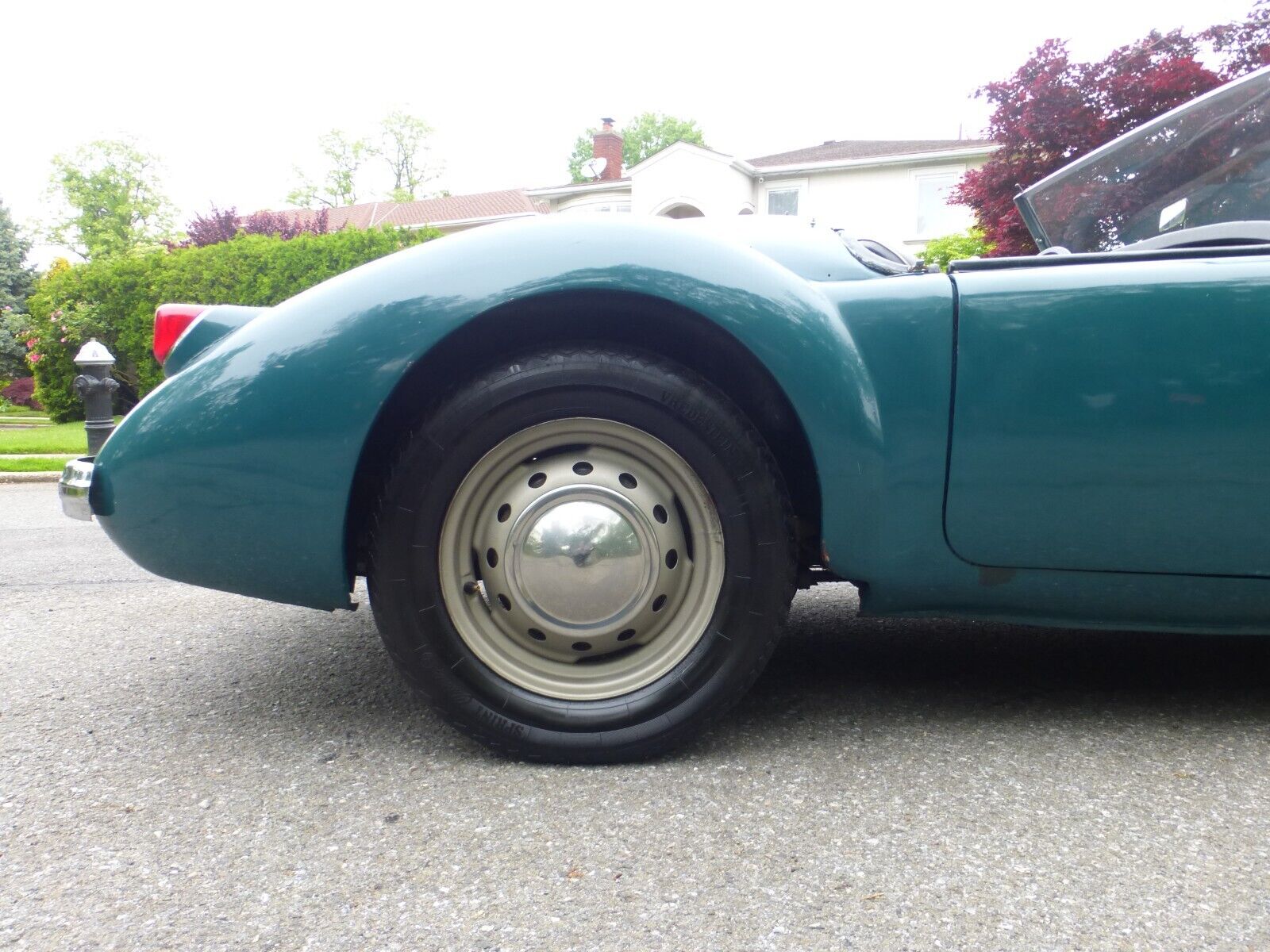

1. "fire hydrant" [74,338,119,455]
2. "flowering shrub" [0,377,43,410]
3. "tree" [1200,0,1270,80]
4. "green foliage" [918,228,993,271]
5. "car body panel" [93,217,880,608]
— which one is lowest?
"flowering shrub" [0,377,43,410]

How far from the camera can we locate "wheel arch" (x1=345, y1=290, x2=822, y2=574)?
70.6 inches

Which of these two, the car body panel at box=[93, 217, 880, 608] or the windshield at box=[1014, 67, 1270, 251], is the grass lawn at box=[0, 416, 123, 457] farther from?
the windshield at box=[1014, 67, 1270, 251]

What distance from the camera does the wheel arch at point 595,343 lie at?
70.6 inches

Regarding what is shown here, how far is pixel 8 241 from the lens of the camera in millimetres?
36531

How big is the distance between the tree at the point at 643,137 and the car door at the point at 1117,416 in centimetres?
6237

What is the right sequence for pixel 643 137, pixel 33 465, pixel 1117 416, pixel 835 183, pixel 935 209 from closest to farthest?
pixel 1117 416
pixel 33 465
pixel 935 209
pixel 835 183
pixel 643 137

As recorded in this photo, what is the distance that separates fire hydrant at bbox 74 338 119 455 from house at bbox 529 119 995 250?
715 inches

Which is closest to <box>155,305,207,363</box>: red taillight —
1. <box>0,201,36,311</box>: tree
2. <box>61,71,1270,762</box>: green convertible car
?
<box>61,71,1270,762</box>: green convertible car

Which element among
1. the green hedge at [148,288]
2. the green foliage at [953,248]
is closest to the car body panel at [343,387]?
the green foliage at [953,248]

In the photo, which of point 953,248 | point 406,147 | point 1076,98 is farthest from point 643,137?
point 1076,98

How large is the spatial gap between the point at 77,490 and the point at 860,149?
1130 inches

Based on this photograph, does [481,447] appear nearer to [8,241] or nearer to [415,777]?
[415,777]

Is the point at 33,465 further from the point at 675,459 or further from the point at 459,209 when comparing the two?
the point at 459,209

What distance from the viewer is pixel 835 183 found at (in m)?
26.8
